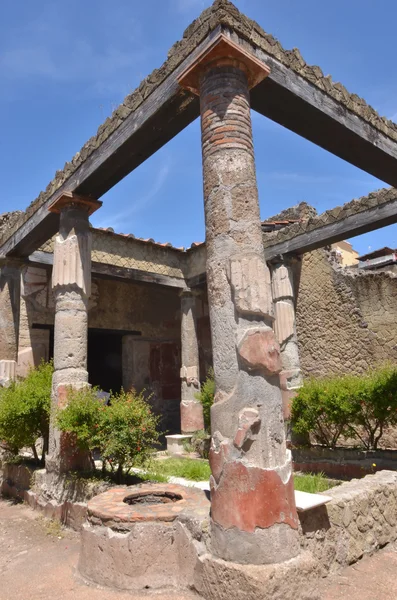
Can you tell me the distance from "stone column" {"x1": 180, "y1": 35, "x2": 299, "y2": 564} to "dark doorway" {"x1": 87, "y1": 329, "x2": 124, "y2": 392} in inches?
375

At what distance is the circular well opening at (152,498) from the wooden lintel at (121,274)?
5.19 m

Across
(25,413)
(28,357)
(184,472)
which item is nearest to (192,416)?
(28,357)

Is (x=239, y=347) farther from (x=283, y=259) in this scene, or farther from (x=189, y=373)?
(x=189, y=373)

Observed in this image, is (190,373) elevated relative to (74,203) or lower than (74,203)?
lower

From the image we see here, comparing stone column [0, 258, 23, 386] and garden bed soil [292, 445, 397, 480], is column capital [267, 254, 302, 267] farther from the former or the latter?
stone column [0, 258, 23, 386]

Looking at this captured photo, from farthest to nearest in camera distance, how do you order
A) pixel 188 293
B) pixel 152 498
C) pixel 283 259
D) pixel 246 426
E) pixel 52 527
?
1. pixel 188 293
2. pixel 283 259
3. pixel 52 527
4. pixel 152 498
5. pixel 246 426

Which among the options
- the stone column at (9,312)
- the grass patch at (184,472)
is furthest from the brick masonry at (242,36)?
the grass patch at (184,472)

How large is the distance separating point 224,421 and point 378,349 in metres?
6.39

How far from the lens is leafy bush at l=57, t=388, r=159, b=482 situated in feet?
14.3

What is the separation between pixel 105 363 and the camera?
12875mm

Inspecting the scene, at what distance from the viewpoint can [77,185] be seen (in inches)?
A: 219

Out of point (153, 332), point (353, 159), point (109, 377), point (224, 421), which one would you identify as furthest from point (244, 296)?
point (109, 377)

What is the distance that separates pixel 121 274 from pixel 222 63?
19.0ft

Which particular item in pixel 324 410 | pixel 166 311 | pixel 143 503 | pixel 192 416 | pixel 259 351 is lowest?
pixel 143 503
